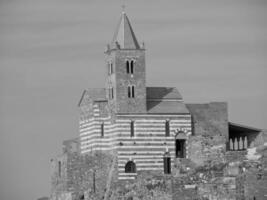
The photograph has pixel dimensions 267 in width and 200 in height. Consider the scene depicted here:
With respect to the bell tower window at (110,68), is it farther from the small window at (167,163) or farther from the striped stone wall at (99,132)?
the small window at (167,163)

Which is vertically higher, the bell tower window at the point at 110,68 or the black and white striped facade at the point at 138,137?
the bell tower window at the point at 110,68

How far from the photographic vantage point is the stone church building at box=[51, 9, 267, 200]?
115000mm

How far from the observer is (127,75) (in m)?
116

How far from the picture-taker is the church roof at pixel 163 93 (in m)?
118

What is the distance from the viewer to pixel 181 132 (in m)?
117

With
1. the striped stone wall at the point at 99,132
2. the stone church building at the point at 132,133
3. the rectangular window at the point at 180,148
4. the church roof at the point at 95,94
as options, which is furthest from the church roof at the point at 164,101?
the church roof at the point at 95,94

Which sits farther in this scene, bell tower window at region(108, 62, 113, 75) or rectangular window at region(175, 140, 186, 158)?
rectangular window at region(175, 140, 186, 158)

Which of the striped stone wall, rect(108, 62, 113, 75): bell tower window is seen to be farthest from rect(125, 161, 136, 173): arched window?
rect(108, 62, 113, 75): bell tower window

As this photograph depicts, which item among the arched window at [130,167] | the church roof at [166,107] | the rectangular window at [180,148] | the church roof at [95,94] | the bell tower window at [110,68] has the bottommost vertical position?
the arched window at [130,167]

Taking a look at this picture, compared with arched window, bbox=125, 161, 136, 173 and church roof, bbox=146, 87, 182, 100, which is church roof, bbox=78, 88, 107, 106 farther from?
arched window, bbox=125, 161, 136, 173

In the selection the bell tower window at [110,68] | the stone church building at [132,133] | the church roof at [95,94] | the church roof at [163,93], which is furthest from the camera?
the church roof at [163,93]

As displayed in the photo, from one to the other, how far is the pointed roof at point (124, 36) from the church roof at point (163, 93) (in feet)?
11.6

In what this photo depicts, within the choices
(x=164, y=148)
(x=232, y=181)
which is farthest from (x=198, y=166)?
(x=232, y=181)

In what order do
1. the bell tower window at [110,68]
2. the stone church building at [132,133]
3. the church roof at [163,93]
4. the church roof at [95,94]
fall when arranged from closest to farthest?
the stone church building at [132,133]
the bell tower window at [110,68]
the church roof at [95,94]
the church roof at [163,93]
